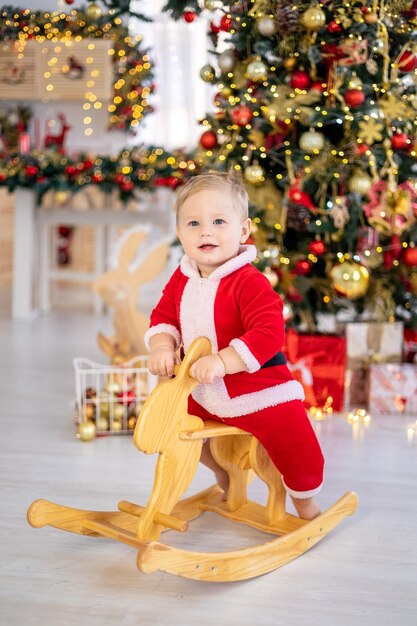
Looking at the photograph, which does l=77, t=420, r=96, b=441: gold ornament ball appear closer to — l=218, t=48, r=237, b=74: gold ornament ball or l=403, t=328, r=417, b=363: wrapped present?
l=403, t=328, r=417, b=363: wrapped present

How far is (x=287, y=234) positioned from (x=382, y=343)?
0.55 metres

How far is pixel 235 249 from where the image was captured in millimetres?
1756

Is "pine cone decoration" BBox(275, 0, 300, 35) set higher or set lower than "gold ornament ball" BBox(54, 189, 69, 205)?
higher

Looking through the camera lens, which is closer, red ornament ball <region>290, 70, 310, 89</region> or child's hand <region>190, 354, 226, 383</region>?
child's hand <region>190, 354, 226, 383</region>

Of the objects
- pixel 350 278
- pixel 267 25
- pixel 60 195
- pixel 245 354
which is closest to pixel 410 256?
pixel 350 278

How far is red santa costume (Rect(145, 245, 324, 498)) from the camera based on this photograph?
1.73 metres

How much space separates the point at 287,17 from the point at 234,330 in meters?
1.50

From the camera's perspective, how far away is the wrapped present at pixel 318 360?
2.91 meters

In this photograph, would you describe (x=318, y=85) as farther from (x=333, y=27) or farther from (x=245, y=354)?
(x=245, y=354)

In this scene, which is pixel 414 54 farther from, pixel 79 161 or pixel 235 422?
pixel 79 161

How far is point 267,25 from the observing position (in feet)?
9.33

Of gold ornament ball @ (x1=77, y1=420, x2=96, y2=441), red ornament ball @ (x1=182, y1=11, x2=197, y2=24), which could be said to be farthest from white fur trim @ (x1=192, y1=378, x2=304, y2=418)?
red ornament ball @ (x1=182, y1=11, x2=197, y2=24)

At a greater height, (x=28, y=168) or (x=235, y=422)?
(x=28, y=168)

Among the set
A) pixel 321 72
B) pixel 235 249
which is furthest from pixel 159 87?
pixel 235 249
